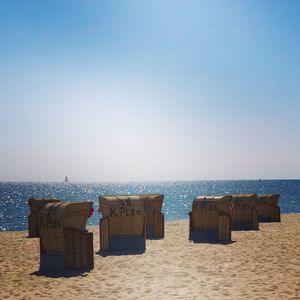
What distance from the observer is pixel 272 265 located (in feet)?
44.8

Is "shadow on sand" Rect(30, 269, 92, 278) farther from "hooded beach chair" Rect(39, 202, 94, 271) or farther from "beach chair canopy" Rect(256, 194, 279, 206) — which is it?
"beach chair canopy" Rect(256, 194, 279, 206)

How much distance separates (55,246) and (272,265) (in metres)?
7.68

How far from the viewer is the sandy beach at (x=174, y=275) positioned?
10.3 m

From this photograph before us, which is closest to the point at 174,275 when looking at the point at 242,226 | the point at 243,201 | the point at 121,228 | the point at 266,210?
the point at 121,228

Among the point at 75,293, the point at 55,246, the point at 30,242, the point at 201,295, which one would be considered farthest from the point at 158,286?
the point at 30,242

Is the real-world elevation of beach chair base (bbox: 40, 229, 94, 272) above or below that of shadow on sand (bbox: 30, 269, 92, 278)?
above

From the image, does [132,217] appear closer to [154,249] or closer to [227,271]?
[154,249]

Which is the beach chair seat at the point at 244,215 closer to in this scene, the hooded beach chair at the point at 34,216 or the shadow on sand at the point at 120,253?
the shadow on sand at the point at 120,253

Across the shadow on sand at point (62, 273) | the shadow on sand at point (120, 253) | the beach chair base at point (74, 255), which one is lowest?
the shadow on sand at point (120, 253)

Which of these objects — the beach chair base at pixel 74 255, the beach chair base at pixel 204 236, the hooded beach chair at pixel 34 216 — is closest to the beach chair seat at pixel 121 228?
the beach chair base at pixel 74 255

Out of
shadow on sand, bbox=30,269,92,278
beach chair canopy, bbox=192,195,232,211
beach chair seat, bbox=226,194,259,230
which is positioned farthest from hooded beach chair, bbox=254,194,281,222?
shadow on sand, bbox=30,269,92,278

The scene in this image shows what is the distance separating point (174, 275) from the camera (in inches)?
482

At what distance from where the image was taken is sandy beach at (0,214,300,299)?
10.3 meters

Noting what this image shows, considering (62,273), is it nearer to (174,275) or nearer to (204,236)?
(174,275)
